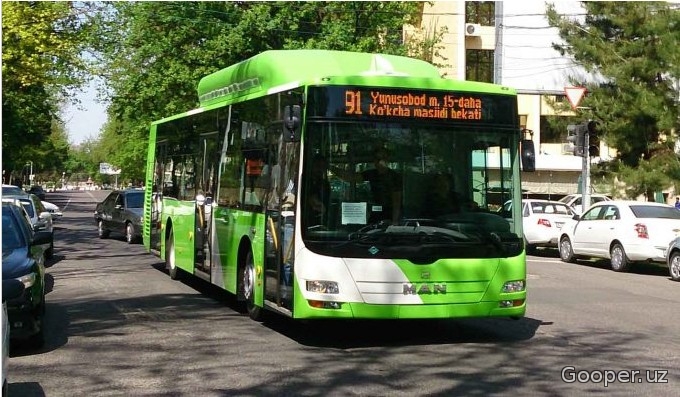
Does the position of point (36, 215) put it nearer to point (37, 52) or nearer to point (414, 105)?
point (37, 52)

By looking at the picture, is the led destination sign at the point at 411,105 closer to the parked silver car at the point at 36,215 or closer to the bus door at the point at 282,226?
the bus door at the point at 282,226

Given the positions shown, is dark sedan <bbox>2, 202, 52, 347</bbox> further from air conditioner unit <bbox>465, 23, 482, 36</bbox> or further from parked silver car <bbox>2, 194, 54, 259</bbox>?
air conditioner unit <bbox>465, 23, 482, 36</bbox>

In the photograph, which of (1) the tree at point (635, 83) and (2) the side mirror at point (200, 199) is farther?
(1) the tree at point (635, 83)

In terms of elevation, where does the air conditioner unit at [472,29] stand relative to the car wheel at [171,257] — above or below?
above

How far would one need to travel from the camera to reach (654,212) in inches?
A: 800

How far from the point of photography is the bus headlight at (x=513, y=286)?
31.5 ft

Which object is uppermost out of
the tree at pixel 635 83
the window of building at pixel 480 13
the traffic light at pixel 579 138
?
the window of building at pixel 480 13

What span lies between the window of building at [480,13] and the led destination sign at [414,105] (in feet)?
125

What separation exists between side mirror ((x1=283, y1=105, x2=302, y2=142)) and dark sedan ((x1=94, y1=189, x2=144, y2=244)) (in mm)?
17668

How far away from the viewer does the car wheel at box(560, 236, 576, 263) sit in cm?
2292

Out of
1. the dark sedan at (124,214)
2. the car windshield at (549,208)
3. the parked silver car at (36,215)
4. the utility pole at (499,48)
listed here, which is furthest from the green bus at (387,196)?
the utility pole at (499,48)

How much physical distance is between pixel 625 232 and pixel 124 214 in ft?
47.8

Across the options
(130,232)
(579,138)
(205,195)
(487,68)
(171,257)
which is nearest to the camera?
(205,195)

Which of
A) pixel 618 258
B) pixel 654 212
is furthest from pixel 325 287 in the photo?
pixel 654 212
